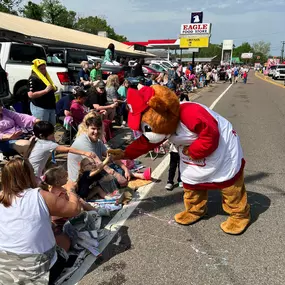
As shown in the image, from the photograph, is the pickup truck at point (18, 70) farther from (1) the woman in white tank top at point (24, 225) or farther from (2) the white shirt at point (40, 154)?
(1) the woman in white tank top at point (24, 225)

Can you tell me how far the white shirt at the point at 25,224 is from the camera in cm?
221

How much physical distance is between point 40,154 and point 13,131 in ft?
3.16

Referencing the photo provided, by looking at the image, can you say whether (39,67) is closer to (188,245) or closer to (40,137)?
Result: (40,137)

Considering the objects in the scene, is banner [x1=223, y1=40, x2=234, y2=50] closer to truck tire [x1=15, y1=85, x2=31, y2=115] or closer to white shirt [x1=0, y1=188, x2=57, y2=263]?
truck tire [x1=15, y1=85, x2=31, y2=115]

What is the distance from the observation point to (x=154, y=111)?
2.88 meters

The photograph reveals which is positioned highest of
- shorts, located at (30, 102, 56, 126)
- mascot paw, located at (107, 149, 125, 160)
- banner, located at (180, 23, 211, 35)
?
banner, located at (180, 23, 211, 35)

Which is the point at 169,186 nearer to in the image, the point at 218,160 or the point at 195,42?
the point at 218,160

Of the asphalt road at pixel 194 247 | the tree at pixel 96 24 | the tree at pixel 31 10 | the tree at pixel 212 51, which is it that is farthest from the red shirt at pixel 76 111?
the tree at pixel 212 51

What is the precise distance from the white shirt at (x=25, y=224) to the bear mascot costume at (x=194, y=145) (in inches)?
46.7

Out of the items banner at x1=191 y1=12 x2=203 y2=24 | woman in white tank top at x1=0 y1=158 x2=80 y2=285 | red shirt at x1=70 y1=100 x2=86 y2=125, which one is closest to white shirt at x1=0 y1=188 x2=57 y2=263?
woman in white tank top at x1=0 y1=158 x2=80 y2=285

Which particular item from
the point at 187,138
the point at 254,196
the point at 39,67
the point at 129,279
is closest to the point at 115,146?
the point at 39,67

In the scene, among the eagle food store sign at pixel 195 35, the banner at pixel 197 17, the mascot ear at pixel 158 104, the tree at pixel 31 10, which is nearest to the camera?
the mascot ear at pixel 158 104

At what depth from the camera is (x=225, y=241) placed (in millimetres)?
3166

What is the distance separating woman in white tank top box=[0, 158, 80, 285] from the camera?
7.27 ft
